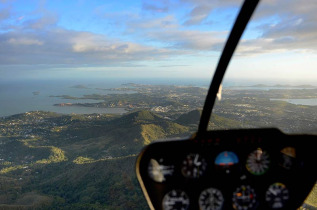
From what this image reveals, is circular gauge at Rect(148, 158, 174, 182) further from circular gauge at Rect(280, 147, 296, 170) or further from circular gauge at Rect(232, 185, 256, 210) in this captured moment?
circular gauge at Rect(280, 147, 296, 170)

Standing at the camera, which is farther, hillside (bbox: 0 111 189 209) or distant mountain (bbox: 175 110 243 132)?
distant mountain (bbox: 175 110 243 132)

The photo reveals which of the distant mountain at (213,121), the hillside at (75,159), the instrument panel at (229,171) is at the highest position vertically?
the instrument panel at (229,171)

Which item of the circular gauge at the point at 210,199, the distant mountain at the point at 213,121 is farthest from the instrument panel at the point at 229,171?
the distant mountain at the point at 213,121

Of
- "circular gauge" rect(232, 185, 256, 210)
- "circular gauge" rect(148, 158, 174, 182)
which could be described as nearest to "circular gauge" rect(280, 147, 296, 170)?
"circular gauge" rect(232, 185, 256, 210)

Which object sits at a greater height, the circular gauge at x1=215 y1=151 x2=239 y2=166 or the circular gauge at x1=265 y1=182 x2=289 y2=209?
the circular gauge at x1=215 y1=151 x2=239 y2=166

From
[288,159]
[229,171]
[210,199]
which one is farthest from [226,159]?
[288,159]

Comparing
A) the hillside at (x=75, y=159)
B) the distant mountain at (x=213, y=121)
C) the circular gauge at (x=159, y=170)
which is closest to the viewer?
the circular gauge at (x=159, y=170)

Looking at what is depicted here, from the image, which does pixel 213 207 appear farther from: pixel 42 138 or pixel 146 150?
pixel 42 138

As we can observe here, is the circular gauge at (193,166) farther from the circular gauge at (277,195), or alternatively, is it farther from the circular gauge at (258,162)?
the circular gauge at (277,195)
